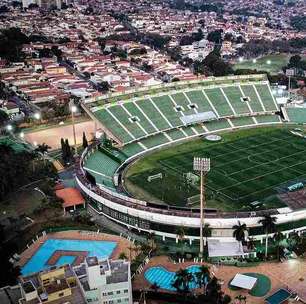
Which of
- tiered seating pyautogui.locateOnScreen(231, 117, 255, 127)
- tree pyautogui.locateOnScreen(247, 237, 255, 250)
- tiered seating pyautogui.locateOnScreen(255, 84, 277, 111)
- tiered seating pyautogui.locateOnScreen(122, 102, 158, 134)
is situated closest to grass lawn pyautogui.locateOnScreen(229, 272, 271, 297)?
tree pyautogui.locateOnScreen(247, 237, 255, 250)

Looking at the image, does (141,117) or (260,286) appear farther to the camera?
(141,117)

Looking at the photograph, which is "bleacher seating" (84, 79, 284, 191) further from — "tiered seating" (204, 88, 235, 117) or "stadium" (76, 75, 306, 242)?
"stadium" (76, 75, 306, 242)

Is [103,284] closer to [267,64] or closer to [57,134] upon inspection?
[57,134]

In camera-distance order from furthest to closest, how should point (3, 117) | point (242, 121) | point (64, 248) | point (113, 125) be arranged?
point (3, 117), point (242, 121), point (113, 125), point (64, 248)

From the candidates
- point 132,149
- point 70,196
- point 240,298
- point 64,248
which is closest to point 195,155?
point 132,149

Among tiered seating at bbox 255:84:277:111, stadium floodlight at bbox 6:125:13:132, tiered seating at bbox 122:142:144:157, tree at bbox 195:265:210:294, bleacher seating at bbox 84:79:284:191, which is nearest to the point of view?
tree at bbox 195:265:210:294

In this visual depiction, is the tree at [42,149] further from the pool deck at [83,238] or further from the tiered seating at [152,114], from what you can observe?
the pool deck at [83,238]

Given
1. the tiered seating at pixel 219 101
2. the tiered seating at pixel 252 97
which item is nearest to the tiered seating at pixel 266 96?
the tiered seating at pixel 252 97
